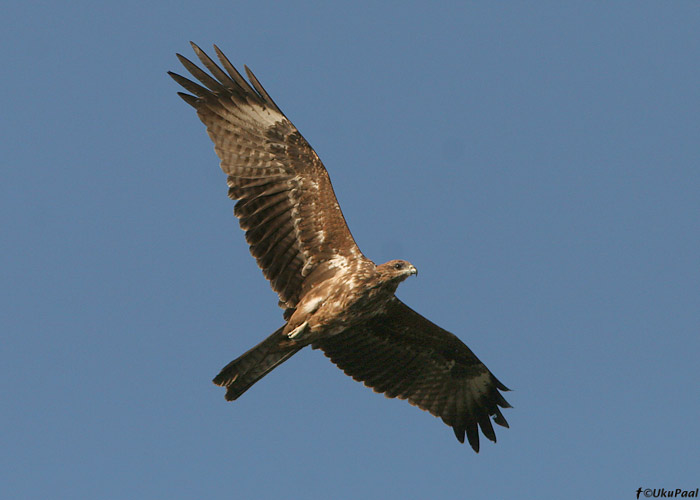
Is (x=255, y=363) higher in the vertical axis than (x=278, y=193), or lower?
lower

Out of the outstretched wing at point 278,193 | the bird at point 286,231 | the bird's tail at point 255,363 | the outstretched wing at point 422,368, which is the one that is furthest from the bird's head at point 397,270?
the bird's tail at point 255,363

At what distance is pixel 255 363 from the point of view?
42.7ft

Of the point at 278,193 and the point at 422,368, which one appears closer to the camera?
the point at 278,193

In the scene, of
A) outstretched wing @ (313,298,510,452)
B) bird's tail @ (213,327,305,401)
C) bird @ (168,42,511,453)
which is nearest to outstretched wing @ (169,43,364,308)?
bird @ (168,42,511,453)

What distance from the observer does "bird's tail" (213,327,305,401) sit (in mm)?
12906

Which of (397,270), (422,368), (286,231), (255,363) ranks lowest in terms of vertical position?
(255,363)

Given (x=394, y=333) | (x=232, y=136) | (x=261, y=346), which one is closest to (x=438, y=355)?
(x=394, y=333)

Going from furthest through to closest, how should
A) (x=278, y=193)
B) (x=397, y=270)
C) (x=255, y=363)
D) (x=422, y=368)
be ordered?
(x=422, y=368), (x=278, y=193), (x=255, y=363), (x=397, y=270)

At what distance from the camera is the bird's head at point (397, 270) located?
12305mm

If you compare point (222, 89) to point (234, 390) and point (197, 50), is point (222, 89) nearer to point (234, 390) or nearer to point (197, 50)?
point (197, 50)

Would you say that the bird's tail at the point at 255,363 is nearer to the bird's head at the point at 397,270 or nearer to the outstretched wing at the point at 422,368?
the outstretched wing at the point at 422,368

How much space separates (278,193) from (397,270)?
198 cm

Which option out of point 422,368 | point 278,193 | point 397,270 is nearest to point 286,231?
point 278,193

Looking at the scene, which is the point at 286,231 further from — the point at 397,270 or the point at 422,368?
the point at 422,368
